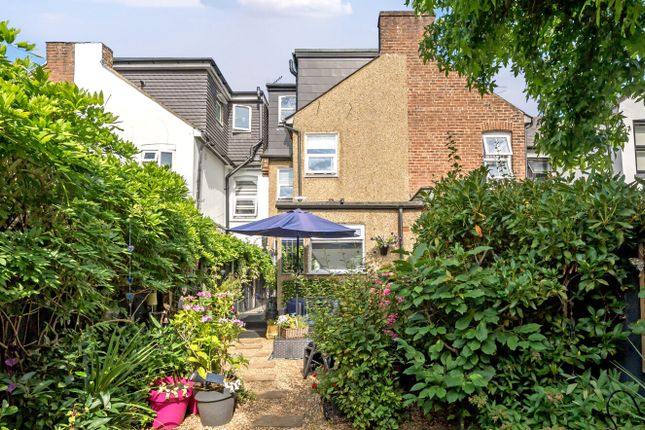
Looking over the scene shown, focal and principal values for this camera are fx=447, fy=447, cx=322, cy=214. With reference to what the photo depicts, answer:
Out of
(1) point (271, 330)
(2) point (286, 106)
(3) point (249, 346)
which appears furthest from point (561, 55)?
(2) point (286, 106)

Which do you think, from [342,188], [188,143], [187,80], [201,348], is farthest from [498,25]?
[187,80]

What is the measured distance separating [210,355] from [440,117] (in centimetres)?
1051

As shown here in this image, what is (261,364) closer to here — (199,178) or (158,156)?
(199,178)

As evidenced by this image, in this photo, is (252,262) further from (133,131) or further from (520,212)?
(520,212)

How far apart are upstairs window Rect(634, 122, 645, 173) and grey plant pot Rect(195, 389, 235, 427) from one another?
17.1m

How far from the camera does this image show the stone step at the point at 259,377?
19.9 feet

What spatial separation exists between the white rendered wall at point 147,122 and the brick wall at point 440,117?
296 inches

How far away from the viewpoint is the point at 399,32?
13.4 m

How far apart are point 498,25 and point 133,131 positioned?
46.8 ft

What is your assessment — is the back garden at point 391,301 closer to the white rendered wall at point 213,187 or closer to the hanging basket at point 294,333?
the hanging basket at point 294,333

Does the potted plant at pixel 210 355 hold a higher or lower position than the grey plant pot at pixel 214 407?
higher

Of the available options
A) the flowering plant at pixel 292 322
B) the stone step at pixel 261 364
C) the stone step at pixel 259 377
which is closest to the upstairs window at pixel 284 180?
the flowering plant at pixel 292 322

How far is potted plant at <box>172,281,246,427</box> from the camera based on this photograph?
4570 mm

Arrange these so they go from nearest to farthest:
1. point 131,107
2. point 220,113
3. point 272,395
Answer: point 272,395 → point 131,107 → point 220,113
